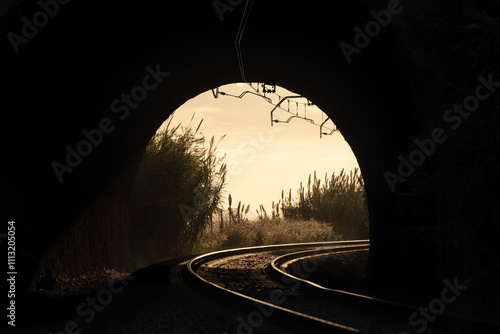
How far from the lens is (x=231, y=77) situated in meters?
13.6

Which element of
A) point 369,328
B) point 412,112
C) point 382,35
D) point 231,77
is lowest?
point 369,328

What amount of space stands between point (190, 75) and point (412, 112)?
215 inches

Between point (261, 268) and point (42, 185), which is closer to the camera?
point (42, 185)

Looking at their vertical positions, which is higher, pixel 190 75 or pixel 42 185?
pixel 190 75

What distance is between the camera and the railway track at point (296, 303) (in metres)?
6.92

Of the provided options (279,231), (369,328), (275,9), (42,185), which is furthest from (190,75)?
(279,231)

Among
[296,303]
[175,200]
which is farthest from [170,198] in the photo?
[296,303]

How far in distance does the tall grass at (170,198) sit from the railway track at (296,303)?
302 cm

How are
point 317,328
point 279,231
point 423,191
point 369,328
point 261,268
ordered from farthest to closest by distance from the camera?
point 279,231 → point 261,268 → point 423,191 → point 369,328 → point 317,328

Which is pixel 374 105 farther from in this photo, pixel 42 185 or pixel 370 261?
pixel 42 185

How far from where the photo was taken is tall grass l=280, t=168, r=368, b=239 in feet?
79.3

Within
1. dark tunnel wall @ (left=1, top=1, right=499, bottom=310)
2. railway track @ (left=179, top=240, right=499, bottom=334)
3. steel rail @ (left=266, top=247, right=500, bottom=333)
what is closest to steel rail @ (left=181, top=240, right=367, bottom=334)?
railway track @ (left=179, top=240, right=499, bottom=334)

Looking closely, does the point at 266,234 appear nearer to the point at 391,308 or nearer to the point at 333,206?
the point at 333,206

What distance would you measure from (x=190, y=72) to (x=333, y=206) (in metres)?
13.6
